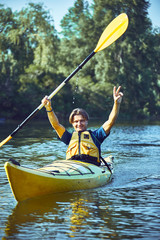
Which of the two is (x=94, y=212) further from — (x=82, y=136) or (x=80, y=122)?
(x=80, y=122)

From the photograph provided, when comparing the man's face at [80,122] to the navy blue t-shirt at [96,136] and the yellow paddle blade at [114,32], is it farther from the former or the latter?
the yellow paddle blade at [114,32]

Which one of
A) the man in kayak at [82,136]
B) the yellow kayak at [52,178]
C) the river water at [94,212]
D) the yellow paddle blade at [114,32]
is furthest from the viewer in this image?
the yellow paddle blade at [114,32]

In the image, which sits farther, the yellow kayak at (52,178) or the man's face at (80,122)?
the man's face at (80,122)

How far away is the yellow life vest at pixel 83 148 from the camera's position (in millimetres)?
5406

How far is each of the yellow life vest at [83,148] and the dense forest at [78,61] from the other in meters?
20.1

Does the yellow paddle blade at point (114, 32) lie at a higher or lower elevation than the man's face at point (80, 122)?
higher

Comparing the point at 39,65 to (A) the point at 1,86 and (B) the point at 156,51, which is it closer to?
(A) the point at 1,86

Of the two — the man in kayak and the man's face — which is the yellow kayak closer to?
the man in kayak

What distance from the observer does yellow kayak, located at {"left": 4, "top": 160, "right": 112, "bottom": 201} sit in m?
4.52

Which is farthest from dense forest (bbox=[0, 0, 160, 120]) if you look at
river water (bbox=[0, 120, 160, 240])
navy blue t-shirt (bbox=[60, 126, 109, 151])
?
navy blue t-shirt (bbox=[60, 126, 109, 151])

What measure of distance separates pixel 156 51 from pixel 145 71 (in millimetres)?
2835

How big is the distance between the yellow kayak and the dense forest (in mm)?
20227

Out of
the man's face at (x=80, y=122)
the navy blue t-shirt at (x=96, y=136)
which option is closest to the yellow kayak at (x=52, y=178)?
the navy blue t-shirt at (x=96, y=136)

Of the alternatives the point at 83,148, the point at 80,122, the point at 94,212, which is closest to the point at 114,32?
the point at 80,122
